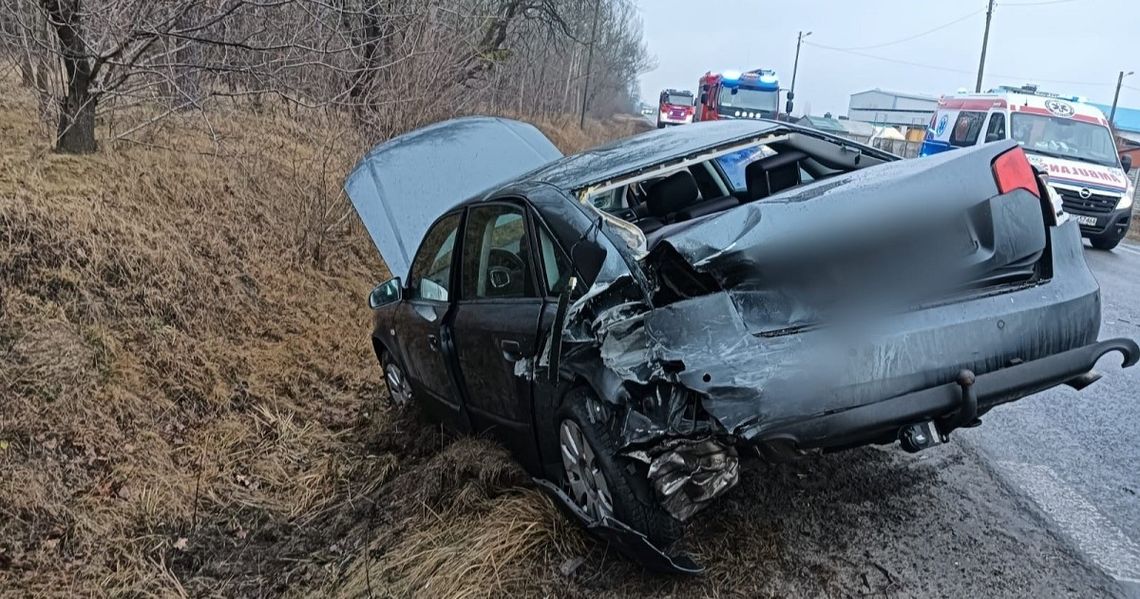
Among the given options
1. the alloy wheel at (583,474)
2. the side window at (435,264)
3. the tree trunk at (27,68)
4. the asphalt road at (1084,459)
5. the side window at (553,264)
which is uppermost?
the tree trunk at (27,68)

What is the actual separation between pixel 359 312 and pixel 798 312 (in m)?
5.56

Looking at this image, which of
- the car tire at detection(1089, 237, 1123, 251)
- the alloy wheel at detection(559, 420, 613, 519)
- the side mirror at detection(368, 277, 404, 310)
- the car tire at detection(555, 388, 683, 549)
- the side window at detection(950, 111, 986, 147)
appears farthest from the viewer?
the side window at detection(950, 111, 986, 147)

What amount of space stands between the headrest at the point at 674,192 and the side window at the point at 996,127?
11.3 meters

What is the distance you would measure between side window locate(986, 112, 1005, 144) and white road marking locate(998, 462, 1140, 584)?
11.2 m

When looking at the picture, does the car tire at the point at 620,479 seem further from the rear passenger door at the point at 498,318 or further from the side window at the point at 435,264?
the side window at the point at 435,264

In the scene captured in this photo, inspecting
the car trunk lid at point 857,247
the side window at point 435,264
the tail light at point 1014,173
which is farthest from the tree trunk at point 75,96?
the tail light at point 1014,173

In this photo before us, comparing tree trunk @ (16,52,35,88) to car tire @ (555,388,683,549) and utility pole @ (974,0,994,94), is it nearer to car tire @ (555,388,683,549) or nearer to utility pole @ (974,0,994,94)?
car tire @ (555,388,683,549)

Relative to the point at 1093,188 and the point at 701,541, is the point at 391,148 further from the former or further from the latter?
the point at 1093,188

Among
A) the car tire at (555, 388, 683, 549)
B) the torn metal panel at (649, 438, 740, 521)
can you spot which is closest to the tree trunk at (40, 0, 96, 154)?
the car tire at (555, 388, 683, 549)

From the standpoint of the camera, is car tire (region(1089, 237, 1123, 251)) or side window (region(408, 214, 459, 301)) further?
car tire (region(1089, 237, 1123, 251))

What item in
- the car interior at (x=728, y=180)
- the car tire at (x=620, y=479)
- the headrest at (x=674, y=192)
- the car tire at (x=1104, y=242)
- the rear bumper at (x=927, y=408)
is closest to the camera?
the rear bumper at (x=927, y=408)

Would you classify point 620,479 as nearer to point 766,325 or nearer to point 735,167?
point 766,325

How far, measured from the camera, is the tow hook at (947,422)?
2.58 metres

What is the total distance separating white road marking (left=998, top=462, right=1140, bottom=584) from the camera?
9.48 feet
